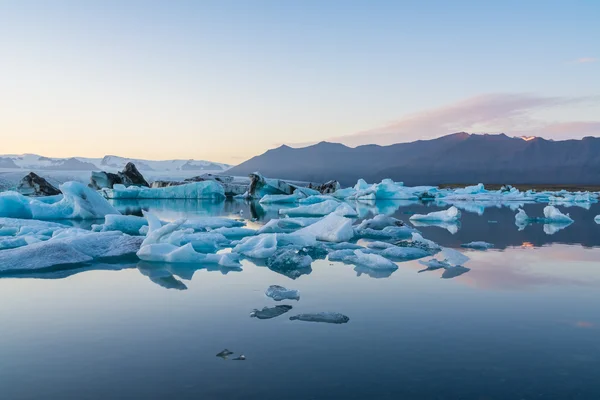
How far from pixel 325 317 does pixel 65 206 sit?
621 inches

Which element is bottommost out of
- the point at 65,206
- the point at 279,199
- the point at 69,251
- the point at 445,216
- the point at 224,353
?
the point at 279,199

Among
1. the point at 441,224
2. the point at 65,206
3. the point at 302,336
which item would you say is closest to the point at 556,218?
the point at 441,224

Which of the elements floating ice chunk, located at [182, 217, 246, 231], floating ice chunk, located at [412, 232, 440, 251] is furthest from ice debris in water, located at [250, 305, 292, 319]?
floating ice chunk, located at [182, 217, 246, 231]

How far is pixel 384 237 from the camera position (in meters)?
12.5

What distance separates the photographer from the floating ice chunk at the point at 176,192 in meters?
38.0

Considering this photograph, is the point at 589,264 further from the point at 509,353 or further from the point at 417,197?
the point at 417,197

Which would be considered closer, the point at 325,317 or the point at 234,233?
the point at 325,317

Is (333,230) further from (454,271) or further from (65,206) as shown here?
(65,206)

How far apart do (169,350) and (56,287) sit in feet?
11.0

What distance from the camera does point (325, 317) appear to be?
4883 mm

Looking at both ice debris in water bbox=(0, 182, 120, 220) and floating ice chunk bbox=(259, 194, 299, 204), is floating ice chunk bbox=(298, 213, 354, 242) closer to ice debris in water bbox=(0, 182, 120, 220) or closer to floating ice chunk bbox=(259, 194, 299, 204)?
ice debris in water bbox=(0, 182, 120, 220)

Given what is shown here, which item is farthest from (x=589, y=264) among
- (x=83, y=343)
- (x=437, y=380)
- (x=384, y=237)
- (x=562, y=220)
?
(x=562, y=220)

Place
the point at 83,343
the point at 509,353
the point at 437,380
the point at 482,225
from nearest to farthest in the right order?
the point at 437,380, the point at 509,353, the point at 83,343, the point at 482,225

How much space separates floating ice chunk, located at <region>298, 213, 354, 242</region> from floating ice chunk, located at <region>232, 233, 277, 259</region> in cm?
225
